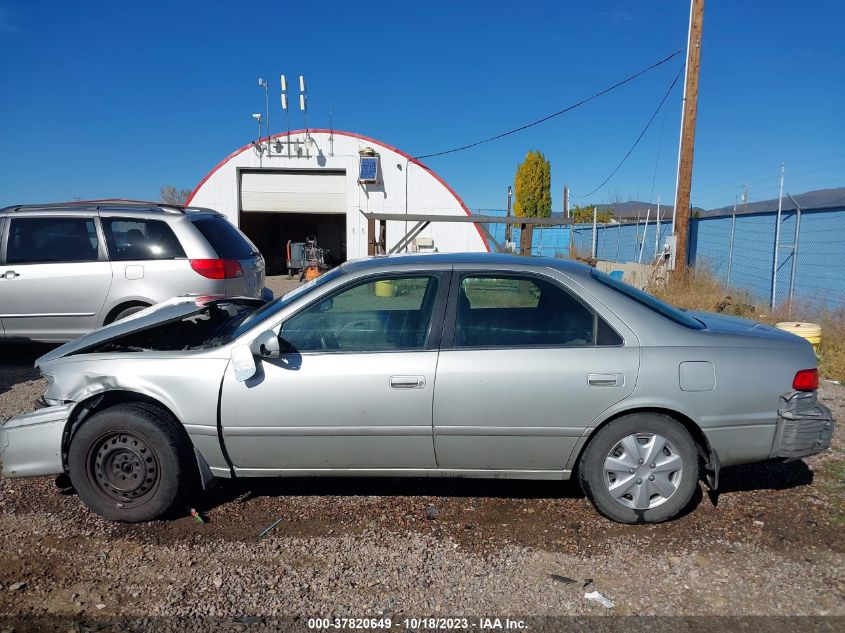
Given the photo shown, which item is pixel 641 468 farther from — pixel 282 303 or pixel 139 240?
pixel 139 240

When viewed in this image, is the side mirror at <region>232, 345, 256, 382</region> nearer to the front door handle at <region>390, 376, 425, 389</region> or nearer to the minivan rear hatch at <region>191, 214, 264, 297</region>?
the front door handle at <region>390, 376, 425, 389</region>

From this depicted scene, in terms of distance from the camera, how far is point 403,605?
2.85 m

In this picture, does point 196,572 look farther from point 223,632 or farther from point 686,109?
point 686,109

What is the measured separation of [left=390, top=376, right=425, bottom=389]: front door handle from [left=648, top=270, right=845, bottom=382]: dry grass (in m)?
5.76

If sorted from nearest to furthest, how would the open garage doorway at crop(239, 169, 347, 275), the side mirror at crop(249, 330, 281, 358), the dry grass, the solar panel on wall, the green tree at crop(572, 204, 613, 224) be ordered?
1. the side mirror at crop(249, 330, 281, 358)
2. the dry grass
3. the solar panel on wall
4. the open garage doorway at crop(239, 169, 347, 275)
5. the green tree at crop(572, 204, 613, 224)

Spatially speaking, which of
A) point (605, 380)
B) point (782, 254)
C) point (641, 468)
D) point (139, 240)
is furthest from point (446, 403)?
point (782, 254)

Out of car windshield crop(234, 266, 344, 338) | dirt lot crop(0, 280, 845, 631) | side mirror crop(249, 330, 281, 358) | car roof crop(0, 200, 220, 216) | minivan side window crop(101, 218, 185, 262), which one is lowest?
dirt lot crop(0, 280, 845, 631)

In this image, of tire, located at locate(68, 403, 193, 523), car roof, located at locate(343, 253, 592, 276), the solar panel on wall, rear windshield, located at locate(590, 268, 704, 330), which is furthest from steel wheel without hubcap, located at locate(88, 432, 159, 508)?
the solar panel on wall

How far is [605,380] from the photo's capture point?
3.38 meters

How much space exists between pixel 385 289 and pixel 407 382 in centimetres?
73

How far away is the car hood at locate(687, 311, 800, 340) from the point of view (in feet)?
12.0

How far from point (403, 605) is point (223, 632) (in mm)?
792

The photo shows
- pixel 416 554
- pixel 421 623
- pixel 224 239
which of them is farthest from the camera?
pixel 224 239

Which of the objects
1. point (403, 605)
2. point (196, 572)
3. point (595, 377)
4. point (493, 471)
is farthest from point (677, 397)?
point (196, 572)
